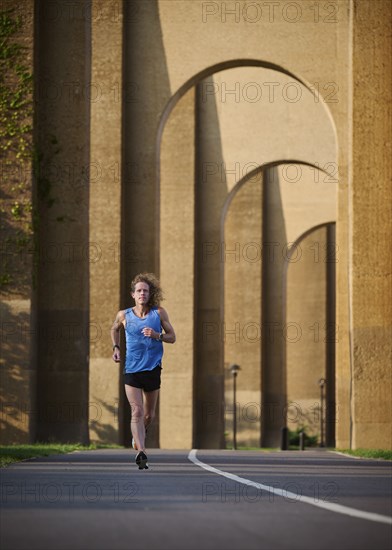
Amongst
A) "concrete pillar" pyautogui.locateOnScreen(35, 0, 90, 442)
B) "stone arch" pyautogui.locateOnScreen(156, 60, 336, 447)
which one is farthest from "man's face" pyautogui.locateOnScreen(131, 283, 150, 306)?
"stone arch" pyautogui.locateOnScreen(156, 60, 336, 447)

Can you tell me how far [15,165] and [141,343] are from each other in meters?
11.4

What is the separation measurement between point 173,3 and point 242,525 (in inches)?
866

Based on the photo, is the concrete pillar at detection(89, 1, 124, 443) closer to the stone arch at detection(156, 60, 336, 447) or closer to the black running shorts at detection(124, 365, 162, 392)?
the stone arch at detection(156, 60, 336, 447)

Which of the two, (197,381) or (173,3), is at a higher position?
(173,3)

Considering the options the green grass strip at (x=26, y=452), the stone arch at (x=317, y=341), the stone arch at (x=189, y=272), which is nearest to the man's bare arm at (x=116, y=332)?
the green grass strip at (x=26, y=452)

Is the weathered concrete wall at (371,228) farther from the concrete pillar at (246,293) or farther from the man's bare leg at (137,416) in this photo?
the concrete pillar at (246,293)

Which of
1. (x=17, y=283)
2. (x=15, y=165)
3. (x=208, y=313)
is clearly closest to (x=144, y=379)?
(x=17, y=283)

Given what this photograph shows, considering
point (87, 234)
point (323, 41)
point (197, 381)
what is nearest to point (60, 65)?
point (87, 234)

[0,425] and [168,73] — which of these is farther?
[168,73]

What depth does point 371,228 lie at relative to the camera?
80.8ft

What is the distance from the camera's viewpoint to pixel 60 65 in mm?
25062

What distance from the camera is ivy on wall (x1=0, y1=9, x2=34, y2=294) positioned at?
78.7ft

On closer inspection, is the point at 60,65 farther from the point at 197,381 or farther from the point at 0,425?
the point at 197,381

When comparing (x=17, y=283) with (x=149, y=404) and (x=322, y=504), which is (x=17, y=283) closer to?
(x=149, y=404)
